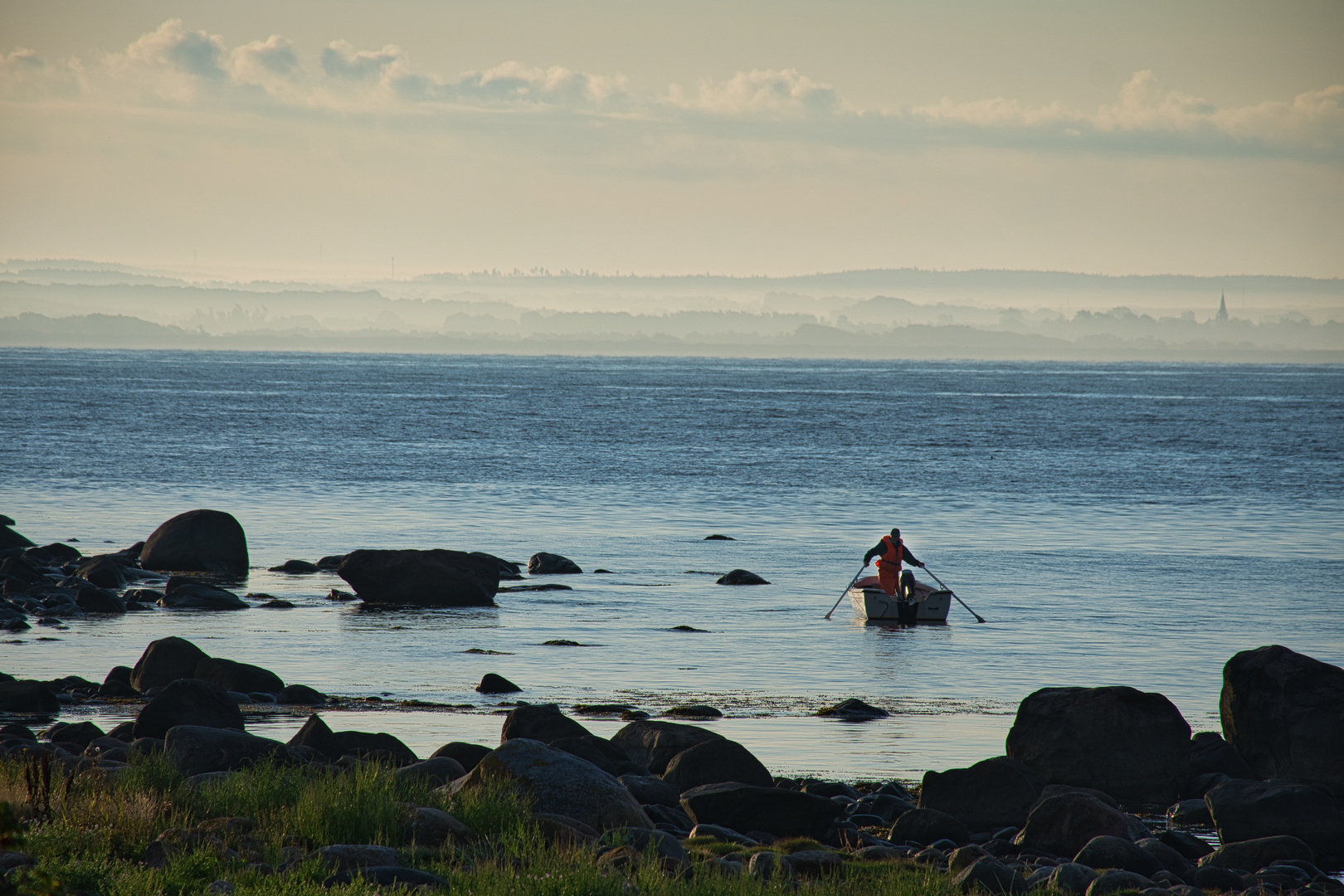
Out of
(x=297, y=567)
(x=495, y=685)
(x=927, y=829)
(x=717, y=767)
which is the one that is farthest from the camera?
(x=297, y=567)

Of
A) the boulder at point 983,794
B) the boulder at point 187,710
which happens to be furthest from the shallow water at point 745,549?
the boulder at point 983,794

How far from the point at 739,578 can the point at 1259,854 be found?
63.7ft

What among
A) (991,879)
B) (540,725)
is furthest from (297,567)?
(991,879)

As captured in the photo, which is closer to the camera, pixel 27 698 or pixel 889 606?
pixel 27 698

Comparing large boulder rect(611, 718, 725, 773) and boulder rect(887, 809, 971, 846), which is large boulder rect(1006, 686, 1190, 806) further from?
large boulder rect(611, 718, 725, 773)

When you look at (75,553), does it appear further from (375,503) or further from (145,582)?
(375,503)

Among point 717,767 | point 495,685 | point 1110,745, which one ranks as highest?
point 717,767

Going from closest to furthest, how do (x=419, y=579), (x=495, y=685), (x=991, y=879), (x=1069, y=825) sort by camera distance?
1. (x=991, y=879)
2. (x=1069, y=825)
3. (x=495, y=685)
4. (x=419, y=579)

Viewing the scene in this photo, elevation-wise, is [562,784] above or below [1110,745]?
above

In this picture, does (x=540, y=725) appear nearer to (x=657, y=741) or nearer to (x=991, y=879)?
(x=657, y=741)

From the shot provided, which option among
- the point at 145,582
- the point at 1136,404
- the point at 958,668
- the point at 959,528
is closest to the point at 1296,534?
the point at 959,528

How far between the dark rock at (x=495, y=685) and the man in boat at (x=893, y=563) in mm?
10750

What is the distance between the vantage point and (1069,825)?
1250cm

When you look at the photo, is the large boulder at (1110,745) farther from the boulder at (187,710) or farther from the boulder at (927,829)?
the boulder at (187,710)
